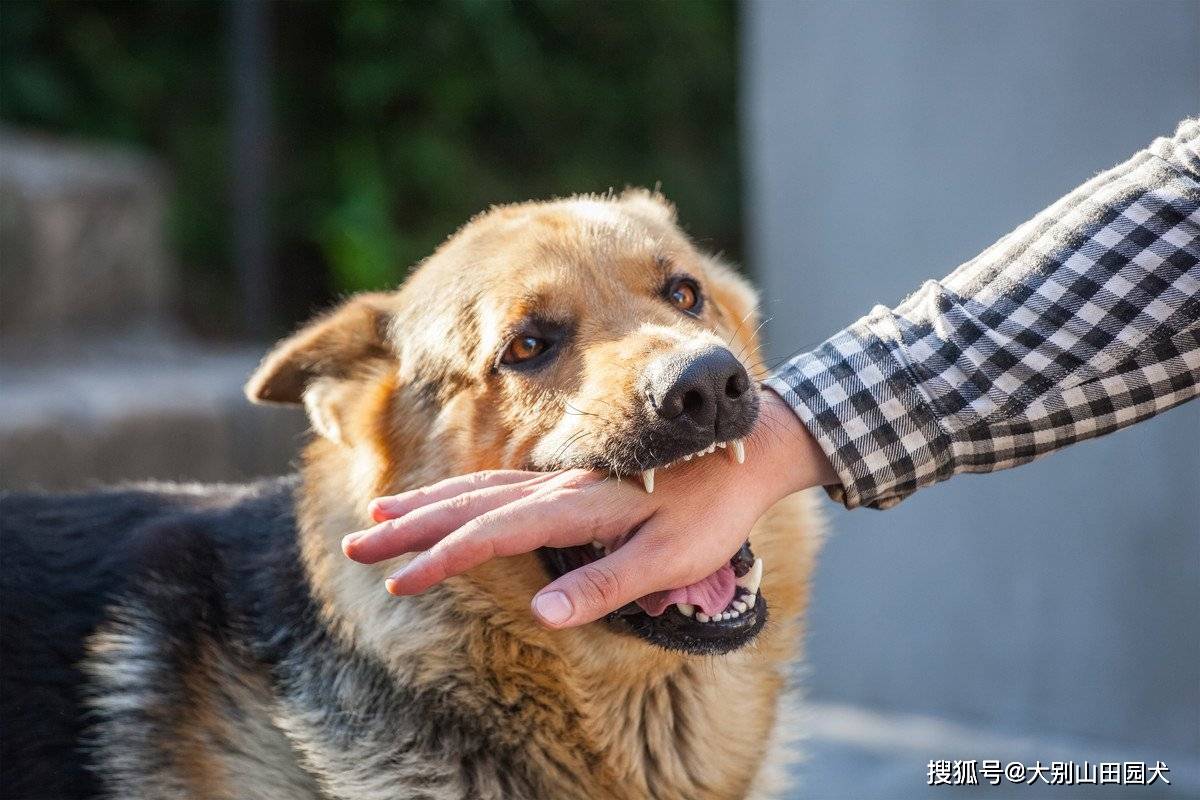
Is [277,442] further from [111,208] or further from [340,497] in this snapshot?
[340,497]

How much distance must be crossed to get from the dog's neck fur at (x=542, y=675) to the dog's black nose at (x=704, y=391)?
0.57 metres

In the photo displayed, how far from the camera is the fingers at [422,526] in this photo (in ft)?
7.45

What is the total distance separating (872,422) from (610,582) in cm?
69

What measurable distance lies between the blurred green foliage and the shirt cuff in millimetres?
6657

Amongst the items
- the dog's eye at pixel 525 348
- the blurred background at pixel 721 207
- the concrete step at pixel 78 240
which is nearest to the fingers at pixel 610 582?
the dog's eye at pixel 525 348

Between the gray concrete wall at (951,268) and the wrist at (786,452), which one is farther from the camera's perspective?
the gray concrete wall at (951,268)

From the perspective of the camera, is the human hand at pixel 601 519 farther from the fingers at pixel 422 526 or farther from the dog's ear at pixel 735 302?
the dog's ear at pixel 735 302

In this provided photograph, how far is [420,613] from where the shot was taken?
2912mm

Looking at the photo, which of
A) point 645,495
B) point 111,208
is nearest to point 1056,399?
point 645,495

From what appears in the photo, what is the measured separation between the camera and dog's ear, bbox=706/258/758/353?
345cm

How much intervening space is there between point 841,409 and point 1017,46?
265 centimetres

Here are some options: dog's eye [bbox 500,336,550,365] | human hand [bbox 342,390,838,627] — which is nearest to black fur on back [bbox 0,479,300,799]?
dog's eye [bbox 500,336,550,365]

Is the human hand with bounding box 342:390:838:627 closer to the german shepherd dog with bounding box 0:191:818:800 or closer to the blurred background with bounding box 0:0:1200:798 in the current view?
the german shepherd dog with bounding box 0:191:818:800

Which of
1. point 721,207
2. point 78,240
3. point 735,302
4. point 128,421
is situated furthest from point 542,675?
point 721,207
